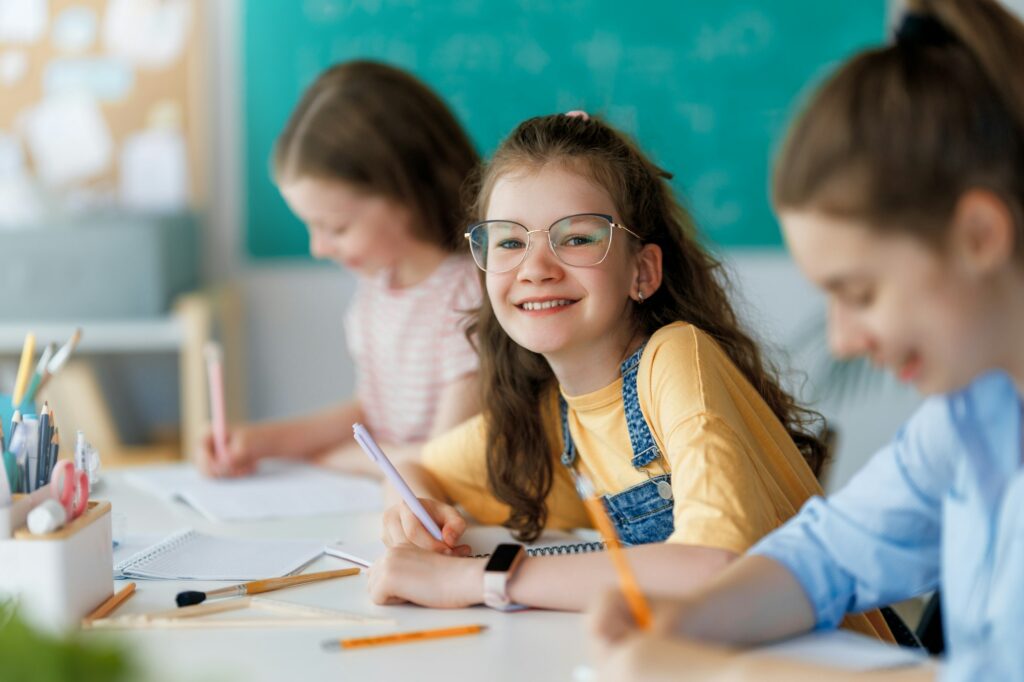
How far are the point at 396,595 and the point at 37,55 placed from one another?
2.67 meters

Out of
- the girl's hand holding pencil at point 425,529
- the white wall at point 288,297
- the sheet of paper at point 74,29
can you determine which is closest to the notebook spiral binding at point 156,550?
the girl's hand holding pencil at point 425,529

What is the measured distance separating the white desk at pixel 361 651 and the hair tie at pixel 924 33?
0.53m

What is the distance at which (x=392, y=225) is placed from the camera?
6.34 feet

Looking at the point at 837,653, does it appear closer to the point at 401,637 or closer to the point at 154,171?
the point at 401,637

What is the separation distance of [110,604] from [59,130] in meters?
2.48

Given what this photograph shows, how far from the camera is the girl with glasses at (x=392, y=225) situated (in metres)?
1.88

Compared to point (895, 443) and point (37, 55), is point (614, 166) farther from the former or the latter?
point (37, 55)

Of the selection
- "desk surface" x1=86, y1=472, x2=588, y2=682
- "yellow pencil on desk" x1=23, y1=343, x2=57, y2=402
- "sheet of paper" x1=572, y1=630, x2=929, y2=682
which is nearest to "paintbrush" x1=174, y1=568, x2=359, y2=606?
"desk surface" x1=86, y1=472, x2=588, y2=682

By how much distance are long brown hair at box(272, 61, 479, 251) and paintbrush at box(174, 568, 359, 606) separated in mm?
827

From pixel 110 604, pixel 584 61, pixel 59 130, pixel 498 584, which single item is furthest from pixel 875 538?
pixel 59 130

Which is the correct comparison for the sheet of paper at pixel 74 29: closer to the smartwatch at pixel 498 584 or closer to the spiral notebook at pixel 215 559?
the spiral notebook at pixel 215 559

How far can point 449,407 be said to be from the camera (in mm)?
1823

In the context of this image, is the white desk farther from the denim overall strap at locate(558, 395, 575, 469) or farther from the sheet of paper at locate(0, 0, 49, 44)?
the sheet of paper at locate(0, 0, 49, 44)

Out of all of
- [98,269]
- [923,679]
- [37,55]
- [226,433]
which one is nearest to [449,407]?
[226,433]
